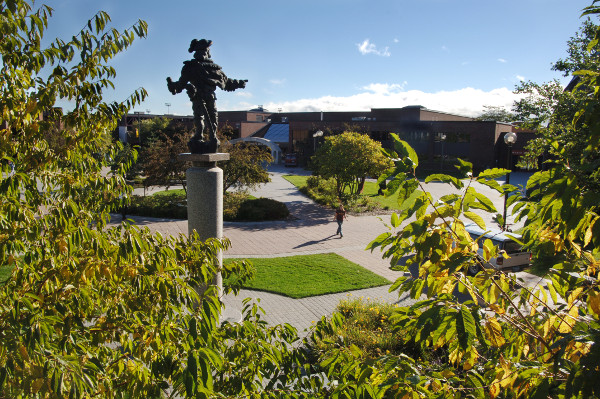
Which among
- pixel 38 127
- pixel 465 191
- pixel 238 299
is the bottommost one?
pixel 238 299

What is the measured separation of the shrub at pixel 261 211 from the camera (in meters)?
23.1

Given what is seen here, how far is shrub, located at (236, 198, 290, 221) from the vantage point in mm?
23141

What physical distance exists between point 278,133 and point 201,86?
59118mm

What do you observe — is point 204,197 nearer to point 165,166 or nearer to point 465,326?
point 465,326

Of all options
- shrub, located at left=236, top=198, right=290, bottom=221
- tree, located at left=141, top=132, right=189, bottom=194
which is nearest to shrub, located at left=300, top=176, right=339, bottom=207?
shrub, located at left=236, top=198, right=290, bottom=221

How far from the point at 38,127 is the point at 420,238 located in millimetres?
3576

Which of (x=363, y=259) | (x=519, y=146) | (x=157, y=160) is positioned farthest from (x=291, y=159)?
(x=363, y=259)

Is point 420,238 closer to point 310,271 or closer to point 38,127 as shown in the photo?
point 38,127

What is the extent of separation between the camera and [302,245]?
18.3 metres

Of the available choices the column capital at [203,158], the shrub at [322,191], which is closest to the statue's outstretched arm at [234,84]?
the column capital at [203,158]

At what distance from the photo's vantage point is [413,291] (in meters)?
3.12

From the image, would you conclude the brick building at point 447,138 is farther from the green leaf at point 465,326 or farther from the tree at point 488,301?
the green leaf at point 465,326

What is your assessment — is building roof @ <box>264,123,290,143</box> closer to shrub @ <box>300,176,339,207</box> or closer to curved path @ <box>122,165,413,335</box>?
shrub @ <box>300,176,339,207</box>

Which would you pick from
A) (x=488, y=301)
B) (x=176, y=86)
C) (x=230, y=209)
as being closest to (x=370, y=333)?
(x=488, y=301)
